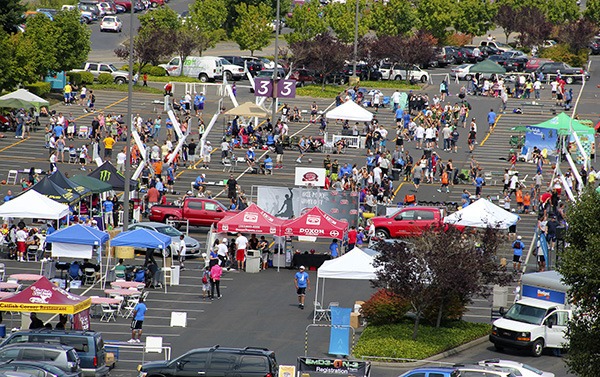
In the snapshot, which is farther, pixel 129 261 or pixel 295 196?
pixel 295 196

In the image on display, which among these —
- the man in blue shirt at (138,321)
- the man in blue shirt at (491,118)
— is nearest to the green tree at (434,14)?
the man in blue shirt at (491,118)

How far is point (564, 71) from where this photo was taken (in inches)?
3206

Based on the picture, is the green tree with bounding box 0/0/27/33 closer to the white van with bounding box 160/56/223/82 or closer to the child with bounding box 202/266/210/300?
the white van with bounding box 160/56/223/82

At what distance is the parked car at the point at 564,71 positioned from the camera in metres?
81.0

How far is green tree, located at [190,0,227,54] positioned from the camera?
9038 centimetres

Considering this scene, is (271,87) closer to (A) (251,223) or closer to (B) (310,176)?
(B) (310,176)

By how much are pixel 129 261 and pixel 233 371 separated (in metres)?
15.9

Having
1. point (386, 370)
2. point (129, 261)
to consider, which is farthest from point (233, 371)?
point (129, 261)

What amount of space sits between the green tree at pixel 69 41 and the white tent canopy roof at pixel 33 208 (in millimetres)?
31262

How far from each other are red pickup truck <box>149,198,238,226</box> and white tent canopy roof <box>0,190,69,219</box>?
601cm

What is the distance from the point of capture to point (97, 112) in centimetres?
6838

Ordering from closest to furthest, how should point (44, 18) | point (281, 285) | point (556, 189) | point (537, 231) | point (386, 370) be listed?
point (386, 370) < point (281, 285) < point (537, 231) < point (556, 189) < point (44, 18)

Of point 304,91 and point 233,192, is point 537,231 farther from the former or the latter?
point 304,91

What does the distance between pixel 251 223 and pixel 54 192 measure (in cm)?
753
